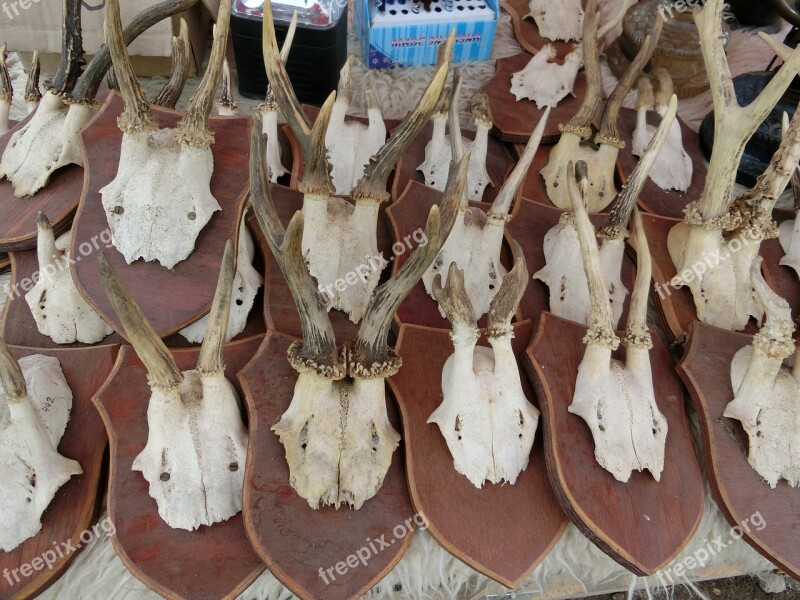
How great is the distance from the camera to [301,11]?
1.08m

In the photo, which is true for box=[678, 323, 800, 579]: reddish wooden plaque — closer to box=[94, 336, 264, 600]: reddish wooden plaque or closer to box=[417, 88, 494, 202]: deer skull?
box=[417, 88, 494, 202]: deer skull

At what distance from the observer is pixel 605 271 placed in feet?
2.89

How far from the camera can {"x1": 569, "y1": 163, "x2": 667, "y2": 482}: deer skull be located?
719mm

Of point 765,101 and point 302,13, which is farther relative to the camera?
point 302,13

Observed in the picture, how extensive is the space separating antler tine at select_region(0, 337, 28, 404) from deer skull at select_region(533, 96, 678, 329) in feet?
2.20

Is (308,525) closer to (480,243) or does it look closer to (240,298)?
(240,298)

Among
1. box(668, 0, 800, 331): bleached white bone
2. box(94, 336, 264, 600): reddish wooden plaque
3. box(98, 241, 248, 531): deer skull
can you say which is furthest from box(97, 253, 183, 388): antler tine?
box(668, 0, 800, 331): bleached white bone

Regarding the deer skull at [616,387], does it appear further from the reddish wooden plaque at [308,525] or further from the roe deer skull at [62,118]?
the roe deer skull at [62,118]

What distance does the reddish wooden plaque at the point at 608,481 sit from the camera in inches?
26.8

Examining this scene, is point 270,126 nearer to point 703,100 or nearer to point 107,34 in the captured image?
point 107,34

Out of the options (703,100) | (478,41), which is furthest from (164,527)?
(703,100)

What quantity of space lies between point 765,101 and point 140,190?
833 millimetres

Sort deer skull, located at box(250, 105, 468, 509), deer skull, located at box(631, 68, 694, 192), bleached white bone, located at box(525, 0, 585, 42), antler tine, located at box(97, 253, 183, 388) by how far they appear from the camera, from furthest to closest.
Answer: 1. bleached white bone, located at box(525, 0, 585, 42)
2. deer skull, located at box(631, 68, 694, 192)
3. deer skull, located at box(250, 105, 468, 509)
4. antler tine, located at box(97, 253, 183, 388)

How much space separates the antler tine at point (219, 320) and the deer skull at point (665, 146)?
786 millimetres
